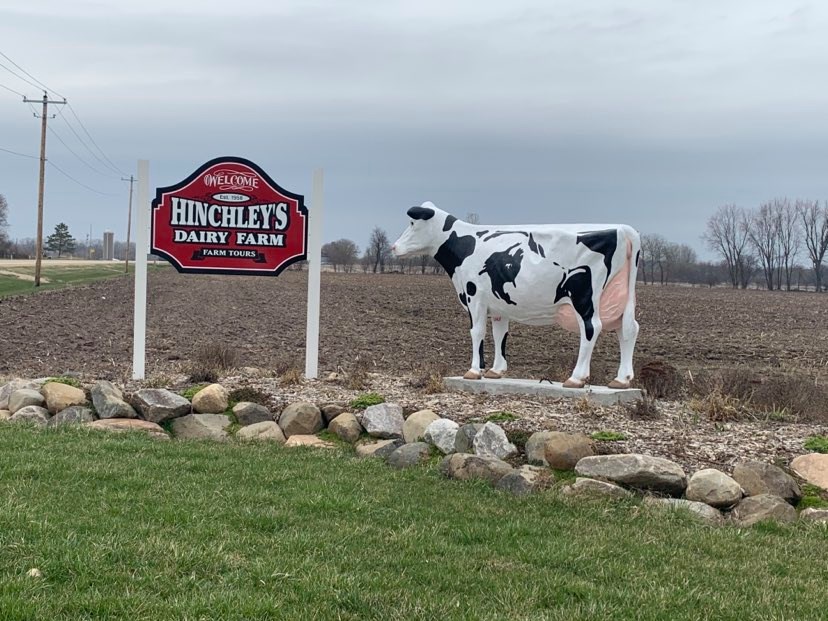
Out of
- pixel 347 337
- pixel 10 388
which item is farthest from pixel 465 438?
pixel 347 337

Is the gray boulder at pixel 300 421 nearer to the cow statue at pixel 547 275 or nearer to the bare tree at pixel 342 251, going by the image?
the cow statue at pixel 547 275

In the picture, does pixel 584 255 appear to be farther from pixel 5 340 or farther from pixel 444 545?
pixel 5 340

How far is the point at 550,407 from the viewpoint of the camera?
8.99 meters

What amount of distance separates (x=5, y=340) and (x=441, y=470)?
12.9 m

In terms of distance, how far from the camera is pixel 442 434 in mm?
7770

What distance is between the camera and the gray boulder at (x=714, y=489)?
6301 mm

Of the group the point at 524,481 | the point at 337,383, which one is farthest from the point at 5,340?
the point at 524,481

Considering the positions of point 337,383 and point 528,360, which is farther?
point 528,360

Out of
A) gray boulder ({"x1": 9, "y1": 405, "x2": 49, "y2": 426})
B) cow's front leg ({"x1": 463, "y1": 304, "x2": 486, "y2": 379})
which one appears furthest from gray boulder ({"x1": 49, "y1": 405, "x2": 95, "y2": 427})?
cow's front leg ({"x1": 463, "y1": 304, "x2": 486, "y2": 379})

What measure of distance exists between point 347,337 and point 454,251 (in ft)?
28.7

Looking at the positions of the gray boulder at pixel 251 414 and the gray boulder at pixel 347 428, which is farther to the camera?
the gray boulder at pixel 251 414

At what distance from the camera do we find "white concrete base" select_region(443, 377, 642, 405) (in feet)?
30.5

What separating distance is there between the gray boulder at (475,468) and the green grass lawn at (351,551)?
178mm

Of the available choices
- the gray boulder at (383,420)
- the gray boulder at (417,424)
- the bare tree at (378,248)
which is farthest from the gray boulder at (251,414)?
the bare tree at (378,248)
